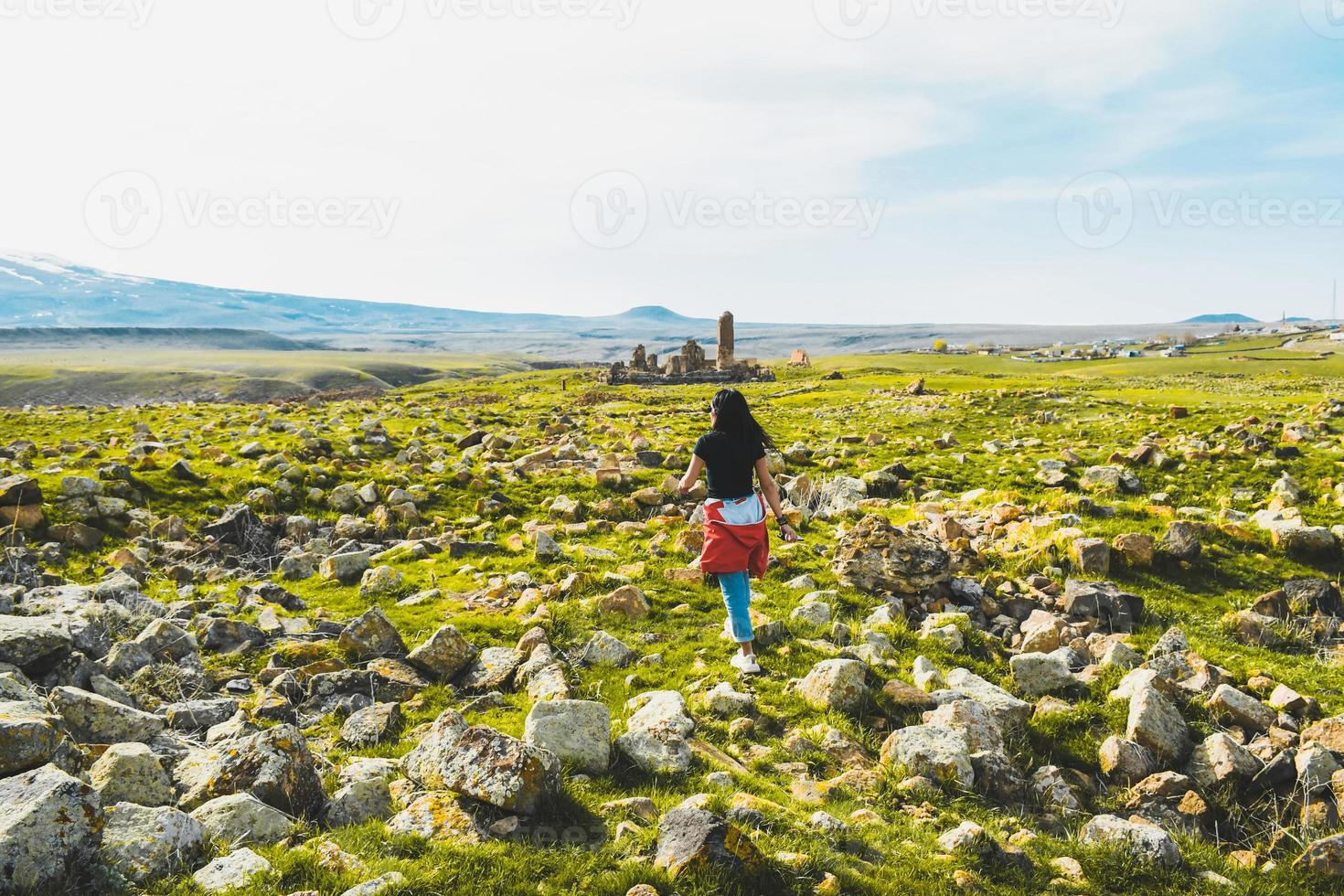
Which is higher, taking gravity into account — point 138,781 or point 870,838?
point 138,781

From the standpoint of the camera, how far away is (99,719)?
6398 mm

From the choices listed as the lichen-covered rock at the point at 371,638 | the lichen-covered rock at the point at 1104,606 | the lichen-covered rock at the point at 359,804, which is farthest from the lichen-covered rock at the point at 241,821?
the lichen-covered rock at the point at 1104,606

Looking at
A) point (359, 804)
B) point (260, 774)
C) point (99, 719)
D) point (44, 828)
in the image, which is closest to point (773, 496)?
point (359, 804)

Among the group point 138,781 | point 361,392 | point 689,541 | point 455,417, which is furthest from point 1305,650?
point 361,392

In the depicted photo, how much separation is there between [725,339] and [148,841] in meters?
84.7

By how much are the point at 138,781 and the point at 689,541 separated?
939 centimetres

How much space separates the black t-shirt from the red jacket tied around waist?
0.15 m

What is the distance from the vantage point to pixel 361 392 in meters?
74.6

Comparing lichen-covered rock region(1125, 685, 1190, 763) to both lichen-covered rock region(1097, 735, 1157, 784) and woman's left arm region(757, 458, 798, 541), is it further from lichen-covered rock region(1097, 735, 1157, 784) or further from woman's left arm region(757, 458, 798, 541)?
woman's left arm region(757, 458, 798, 541)

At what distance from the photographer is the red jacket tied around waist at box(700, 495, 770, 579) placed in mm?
9320

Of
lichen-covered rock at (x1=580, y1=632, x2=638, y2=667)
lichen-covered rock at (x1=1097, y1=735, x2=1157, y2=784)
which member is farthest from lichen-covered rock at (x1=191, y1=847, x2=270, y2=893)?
lichen-covered rock at (x1=1097, y1=735, x2=1157, y2=784)

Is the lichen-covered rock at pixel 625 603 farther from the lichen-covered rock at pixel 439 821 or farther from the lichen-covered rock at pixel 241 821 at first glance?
the lichen-covered rock at pixel 241 821

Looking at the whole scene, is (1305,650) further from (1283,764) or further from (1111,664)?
(1283,764)

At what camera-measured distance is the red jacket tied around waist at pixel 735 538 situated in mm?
9320
